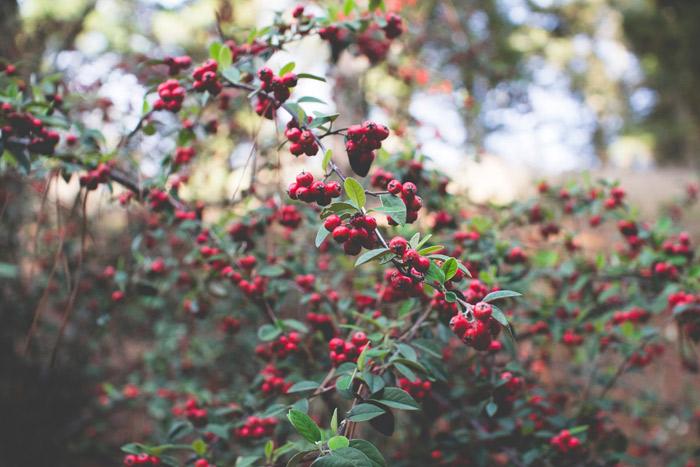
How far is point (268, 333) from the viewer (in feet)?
5.98

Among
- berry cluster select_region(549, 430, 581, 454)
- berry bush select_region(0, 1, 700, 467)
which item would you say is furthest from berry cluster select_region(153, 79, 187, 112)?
berry cluster select_region(549, 430, 581, 454)

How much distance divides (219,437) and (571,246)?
1.86 meters

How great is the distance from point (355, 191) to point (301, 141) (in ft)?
0.91

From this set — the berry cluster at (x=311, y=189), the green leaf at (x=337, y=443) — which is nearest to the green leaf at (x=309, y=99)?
the berry cluster at (x=311, y=189)

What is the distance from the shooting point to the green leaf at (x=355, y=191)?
1201 millimetres

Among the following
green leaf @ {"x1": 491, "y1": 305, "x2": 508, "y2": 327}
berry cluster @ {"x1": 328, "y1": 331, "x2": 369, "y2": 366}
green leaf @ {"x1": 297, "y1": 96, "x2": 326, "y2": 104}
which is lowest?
green leaf @ {"x1": 491, "y1": 305, "x2": 508, "y2": 327}

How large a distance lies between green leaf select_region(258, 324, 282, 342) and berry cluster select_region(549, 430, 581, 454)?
1.05 m

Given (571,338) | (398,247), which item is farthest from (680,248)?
(398,247)

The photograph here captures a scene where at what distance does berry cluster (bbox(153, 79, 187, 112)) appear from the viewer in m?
1.69

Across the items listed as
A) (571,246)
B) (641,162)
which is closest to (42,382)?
(571,246)

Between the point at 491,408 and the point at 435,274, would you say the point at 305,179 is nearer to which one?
the point at 435,274

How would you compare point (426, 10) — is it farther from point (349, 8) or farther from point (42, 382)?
point (42, 382)

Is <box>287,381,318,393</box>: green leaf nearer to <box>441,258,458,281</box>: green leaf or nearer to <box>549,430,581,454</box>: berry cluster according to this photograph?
<box>441,258,458,281</box>: green leaf

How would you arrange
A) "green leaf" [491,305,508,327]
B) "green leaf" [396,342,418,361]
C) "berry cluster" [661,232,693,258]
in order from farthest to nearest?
"berry cluster" [661,232,693,258], "green leaf" [396,342,418,361], "green leaf" [491,305,508,327]
